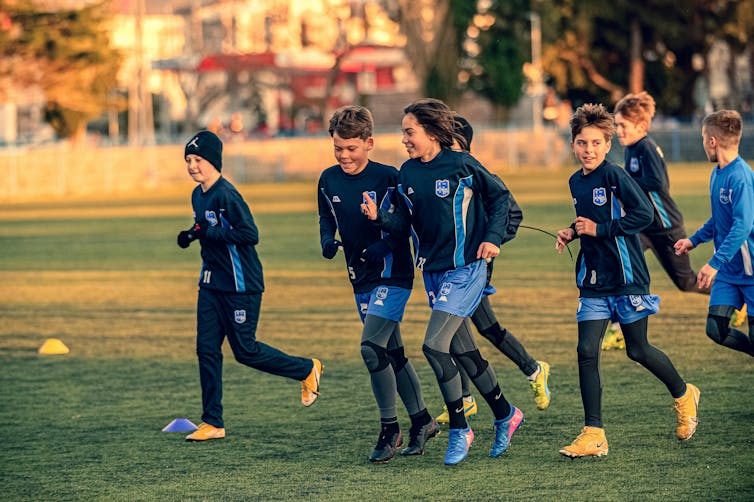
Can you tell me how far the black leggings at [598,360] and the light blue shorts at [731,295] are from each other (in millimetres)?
732

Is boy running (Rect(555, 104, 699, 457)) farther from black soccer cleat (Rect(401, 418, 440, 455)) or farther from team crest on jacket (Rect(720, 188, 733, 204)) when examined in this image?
black soccer cleat (Rect(401, 418, 440, 455))

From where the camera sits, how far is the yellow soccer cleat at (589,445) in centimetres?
693

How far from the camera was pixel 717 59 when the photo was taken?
66.2m

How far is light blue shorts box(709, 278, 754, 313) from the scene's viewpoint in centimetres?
773

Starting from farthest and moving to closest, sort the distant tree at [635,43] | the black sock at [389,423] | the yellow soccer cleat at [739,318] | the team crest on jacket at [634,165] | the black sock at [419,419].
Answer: the distant tree at [635,43], the yellow soccer cleat at [739,318], the team crest on jacket at [634,165], the black sock at [419,419], the black sock at [389,423]

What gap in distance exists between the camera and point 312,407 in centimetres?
881

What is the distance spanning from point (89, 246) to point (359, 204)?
54.5 ft

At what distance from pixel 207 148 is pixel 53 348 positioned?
4302 mm

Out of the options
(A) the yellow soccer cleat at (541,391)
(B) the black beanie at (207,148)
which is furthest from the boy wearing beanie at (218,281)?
(A) the yellow soccer cleat at (541,391)

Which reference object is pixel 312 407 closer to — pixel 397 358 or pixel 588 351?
pixel 397 358

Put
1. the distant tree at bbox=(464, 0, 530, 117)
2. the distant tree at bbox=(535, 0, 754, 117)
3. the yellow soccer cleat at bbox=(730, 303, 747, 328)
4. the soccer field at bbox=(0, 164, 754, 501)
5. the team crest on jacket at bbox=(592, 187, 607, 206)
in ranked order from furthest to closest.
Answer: the distant tree at bbox=(464, 0, 530, 117), the distant tree at bbox=(535, 0, 754, 117), the yellow soccer cleat at bbox=(730, 303, 747, 328), the team crest on jacket at bbox=(592, 187, 607, 206), the soccer field at bbox=(0, 164, 754, 501)

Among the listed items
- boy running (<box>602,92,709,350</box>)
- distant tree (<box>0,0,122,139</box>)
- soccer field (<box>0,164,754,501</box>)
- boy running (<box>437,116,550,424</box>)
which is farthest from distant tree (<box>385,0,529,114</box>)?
boy running (<box>437,116,550,424</box>)

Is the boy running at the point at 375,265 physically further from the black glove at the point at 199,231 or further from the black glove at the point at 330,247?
the black glove at the point at 199,231

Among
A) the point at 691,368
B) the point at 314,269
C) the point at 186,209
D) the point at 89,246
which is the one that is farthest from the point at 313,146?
the point at 691,368
